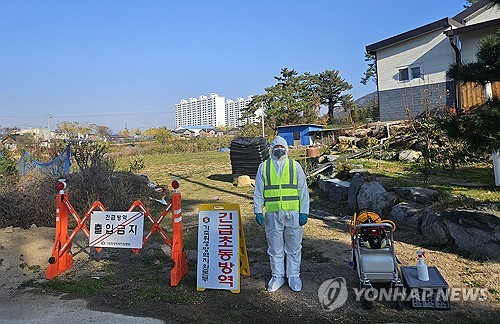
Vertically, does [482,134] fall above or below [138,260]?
above

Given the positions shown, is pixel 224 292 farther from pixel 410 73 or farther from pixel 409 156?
pixel 410 73

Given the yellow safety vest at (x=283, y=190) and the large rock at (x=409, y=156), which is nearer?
the yellow safety vest at (x=283, y=190)

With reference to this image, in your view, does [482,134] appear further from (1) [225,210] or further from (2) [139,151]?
(2) [139,151]

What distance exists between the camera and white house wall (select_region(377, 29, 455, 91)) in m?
17.6

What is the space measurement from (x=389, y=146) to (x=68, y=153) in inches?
404

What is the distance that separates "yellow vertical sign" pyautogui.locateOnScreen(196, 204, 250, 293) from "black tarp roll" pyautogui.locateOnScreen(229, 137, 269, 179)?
8.22 m

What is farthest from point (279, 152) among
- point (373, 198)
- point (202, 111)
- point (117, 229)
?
point (202, 111)

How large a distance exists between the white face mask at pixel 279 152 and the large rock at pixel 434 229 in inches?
106

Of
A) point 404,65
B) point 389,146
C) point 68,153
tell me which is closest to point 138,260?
point 68,153

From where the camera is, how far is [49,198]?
312 inches

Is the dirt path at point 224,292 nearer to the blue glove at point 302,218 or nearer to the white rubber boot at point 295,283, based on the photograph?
the white rubber boot at point 295,283

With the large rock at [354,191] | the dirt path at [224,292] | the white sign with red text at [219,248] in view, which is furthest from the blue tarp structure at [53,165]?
the large rock at [354,191]

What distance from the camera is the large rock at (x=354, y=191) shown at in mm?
7895

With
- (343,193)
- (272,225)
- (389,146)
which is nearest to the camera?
(272,225)
